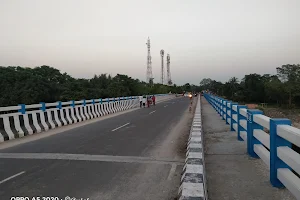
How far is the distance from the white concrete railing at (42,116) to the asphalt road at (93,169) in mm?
2061

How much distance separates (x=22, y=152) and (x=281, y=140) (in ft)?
24.3

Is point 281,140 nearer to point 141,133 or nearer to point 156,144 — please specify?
point 156,144


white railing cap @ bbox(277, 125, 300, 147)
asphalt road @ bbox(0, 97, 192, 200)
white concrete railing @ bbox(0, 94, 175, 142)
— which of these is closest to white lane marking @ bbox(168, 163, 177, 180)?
asphalt road @ bbox(0, 97, 192, 200)

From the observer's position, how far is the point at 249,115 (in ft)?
22.9

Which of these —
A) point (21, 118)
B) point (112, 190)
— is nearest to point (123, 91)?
point (21, 118)

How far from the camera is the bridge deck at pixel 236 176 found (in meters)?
4.68

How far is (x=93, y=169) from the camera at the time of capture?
661 cm

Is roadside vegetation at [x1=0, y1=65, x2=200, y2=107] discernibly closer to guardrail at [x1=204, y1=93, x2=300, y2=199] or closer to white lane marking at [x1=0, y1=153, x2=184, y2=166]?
white lane marking at [x1=0, y1=153, x2=184, y2=166]

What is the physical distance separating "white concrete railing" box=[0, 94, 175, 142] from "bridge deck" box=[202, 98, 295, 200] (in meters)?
8.28

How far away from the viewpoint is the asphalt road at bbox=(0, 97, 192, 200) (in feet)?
17.1

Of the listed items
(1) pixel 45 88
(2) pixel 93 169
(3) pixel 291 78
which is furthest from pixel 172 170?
(3) pixel 291 78

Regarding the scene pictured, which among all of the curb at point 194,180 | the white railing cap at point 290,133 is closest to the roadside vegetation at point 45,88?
the curb at point 194,180

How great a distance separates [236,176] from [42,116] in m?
11.2

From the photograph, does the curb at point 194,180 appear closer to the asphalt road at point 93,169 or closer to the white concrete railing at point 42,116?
the asphalt road at point 93,169
